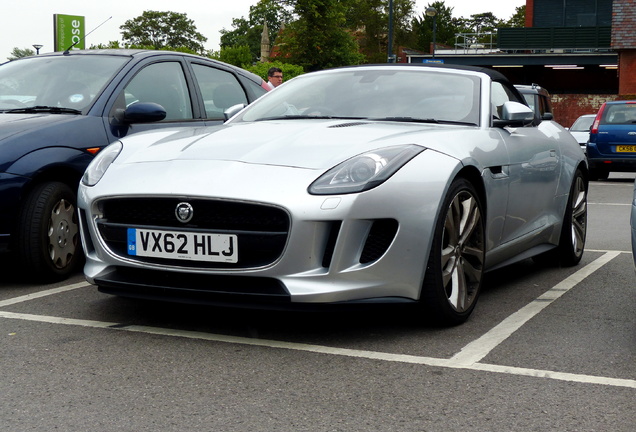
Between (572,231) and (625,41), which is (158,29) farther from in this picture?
(572,231)

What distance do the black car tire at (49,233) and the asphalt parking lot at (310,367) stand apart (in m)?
0.19

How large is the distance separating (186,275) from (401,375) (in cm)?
110

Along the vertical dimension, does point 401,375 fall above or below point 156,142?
below

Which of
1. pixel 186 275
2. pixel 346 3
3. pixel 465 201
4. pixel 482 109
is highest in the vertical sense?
pixel 346 3

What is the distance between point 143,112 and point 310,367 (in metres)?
2.83

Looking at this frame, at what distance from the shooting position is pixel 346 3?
223ft

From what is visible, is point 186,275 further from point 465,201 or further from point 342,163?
point 465,201

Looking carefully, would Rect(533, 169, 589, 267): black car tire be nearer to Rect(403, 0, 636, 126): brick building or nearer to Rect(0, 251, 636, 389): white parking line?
Rect(0, 251, 636, 389): white parking line

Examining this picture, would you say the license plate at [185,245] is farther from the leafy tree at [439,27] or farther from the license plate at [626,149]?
the leafy tree at [439,27]

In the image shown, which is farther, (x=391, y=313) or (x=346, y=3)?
(x=346, y=3)

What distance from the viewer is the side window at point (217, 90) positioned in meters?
7.27

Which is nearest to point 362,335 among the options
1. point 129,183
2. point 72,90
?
point 129,183

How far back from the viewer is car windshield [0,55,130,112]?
6320 mm

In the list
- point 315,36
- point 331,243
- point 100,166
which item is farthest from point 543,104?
point 315,36
